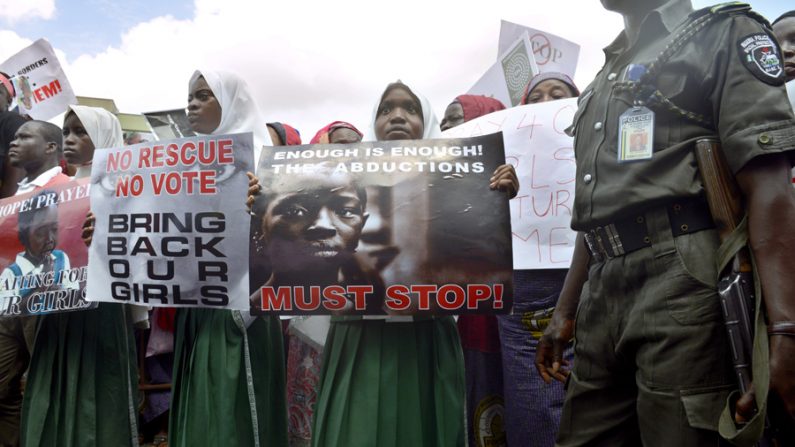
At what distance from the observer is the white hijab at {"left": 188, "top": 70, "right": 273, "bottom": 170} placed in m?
3.25

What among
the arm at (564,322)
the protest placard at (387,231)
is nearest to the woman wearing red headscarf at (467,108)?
the protest placard at (387,231)

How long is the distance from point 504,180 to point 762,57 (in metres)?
1.05

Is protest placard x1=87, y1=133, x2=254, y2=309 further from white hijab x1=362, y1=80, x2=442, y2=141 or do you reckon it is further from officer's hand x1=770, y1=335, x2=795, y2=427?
officer's hand x1=770, y1=335, x2=795, y2=427

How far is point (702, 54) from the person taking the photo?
1.58m

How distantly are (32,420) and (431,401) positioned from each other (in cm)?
219

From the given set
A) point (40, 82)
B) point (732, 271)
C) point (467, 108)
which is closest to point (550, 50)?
point (467, 108)

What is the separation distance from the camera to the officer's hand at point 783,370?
51.9 inches

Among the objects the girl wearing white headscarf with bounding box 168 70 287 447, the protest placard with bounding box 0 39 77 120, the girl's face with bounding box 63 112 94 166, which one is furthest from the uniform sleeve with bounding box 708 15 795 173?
the protest placard with bounding box 0 39 77 120

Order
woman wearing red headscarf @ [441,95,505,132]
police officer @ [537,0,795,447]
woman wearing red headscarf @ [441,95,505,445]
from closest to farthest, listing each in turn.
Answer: police officer @ [537,0,795,447]
woman wearing red headscarf @ [441,95,505,445]
woman wearing red headscarf @ [441,95,505,132]

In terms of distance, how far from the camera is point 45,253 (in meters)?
3.29

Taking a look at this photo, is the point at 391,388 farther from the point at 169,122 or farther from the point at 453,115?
the point at 453,115

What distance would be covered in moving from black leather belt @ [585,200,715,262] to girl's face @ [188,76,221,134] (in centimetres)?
219

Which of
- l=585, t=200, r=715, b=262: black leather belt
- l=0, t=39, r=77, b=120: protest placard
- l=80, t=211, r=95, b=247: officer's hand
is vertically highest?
l=0, t=39, r=77, b=120: protest placard

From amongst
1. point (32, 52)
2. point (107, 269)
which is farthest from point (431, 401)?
point (32, 52)
